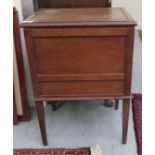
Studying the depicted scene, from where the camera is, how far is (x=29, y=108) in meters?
1.90

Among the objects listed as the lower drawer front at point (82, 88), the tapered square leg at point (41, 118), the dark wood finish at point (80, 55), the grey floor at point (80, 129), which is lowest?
the grey floor at point (80, 129)

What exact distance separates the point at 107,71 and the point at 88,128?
564mm

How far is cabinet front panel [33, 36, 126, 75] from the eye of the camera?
1.22m

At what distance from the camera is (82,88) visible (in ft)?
4.34

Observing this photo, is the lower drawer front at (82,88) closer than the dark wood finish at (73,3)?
Yes

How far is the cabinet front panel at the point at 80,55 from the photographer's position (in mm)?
1216

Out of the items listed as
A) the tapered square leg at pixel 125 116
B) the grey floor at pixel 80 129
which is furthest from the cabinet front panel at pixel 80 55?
the grey floor at pixel 80 129

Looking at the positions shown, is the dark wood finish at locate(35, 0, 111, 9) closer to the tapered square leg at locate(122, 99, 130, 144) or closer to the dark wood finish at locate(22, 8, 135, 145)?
the dark wood finish at locate(22, 8, 135, 145)

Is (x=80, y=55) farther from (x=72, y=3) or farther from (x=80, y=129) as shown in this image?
(x=72, y=3)

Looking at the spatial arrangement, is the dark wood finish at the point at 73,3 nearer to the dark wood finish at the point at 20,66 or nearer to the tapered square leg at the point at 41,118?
the dark wood finish at the point at 20,66

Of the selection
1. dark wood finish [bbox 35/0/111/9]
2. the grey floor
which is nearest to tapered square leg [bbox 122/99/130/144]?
the grey floor

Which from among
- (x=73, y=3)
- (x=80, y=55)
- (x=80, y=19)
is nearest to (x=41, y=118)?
(x=80, y=55)
